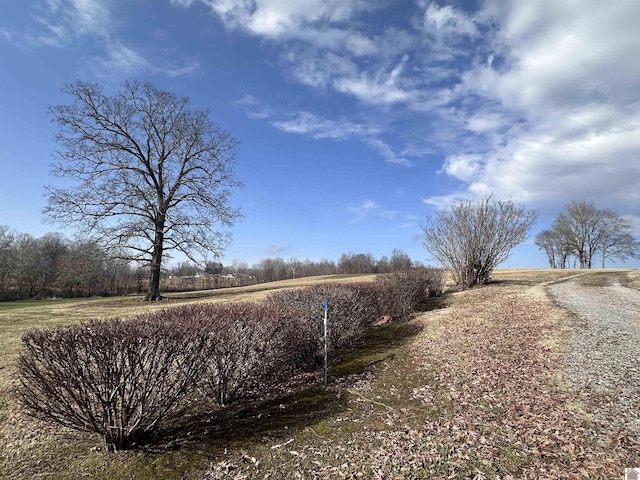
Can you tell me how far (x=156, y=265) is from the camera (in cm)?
1939

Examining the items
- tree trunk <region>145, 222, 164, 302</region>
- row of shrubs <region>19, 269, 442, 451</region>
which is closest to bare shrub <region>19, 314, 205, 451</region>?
row of shrubs <region>19, 269, 442, 451</region>

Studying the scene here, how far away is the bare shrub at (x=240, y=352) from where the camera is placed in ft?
16.0

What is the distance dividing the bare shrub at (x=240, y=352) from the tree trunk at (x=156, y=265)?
14.7 m

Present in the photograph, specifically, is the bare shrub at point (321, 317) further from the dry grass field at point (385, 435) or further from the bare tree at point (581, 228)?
the bare tree at point (581, 228)

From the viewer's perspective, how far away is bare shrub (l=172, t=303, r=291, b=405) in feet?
16.0

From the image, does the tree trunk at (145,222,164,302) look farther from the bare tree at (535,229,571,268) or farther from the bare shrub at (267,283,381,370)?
the bare tree at (535,229,571,268)

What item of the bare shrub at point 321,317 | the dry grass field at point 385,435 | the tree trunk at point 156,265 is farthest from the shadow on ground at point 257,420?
the tree trunk at point 156,265

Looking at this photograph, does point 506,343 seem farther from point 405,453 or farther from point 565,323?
point 405,453

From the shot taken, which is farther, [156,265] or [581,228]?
[581,228]

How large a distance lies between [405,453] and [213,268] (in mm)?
20753

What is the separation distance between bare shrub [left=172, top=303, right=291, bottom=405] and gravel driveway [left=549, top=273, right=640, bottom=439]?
480 centimetres

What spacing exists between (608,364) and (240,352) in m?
6.92

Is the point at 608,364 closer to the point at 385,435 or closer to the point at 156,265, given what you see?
the point at 385,435

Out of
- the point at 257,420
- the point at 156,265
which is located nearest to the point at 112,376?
the point at 257,420
